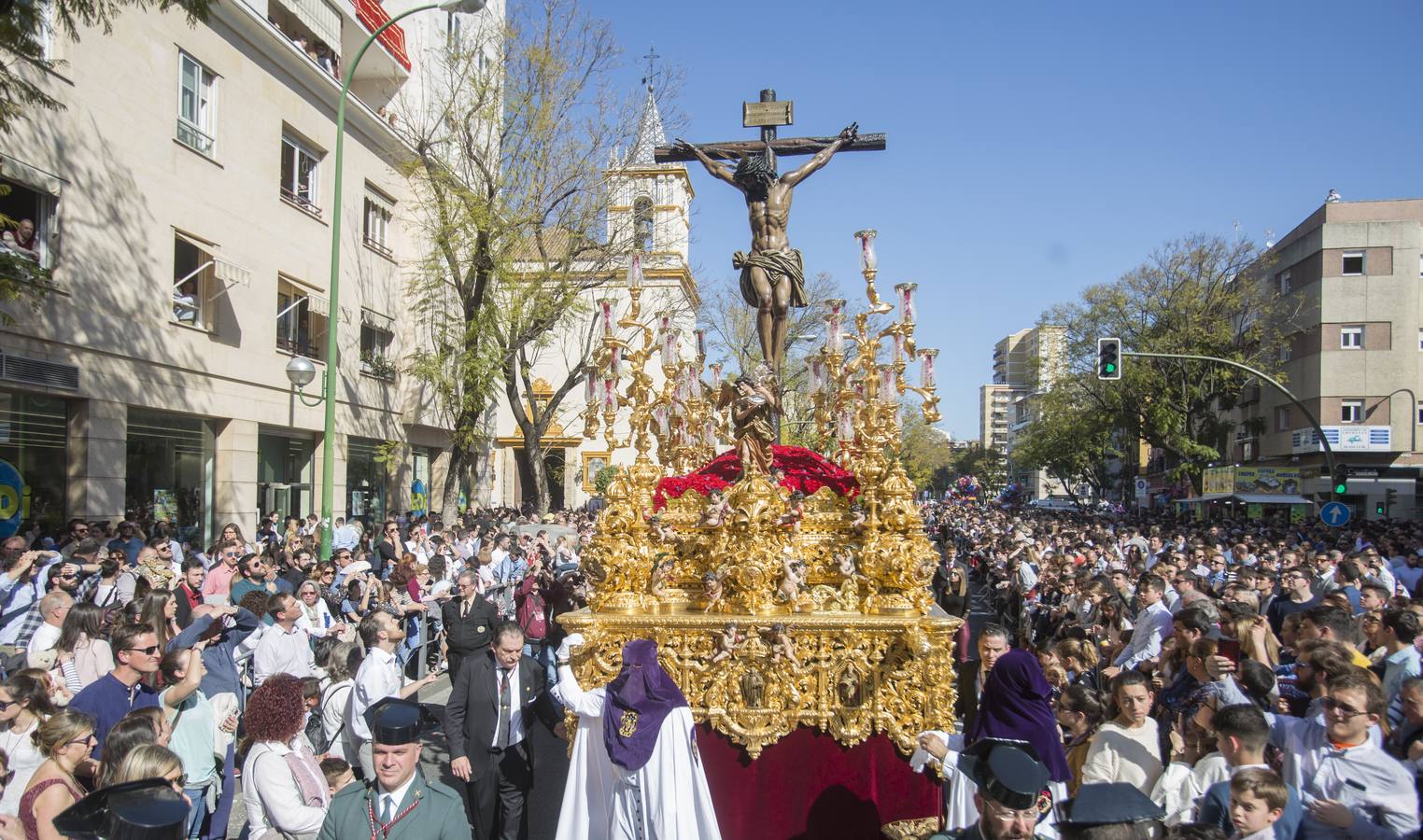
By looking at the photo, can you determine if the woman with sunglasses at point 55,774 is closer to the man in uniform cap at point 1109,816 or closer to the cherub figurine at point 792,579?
the man in uniform cap at point 1109,816

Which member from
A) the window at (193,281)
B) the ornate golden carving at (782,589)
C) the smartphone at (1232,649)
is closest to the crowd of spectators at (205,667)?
the ornate golden carving at (782,589)

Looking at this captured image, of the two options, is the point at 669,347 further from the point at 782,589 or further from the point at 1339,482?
the point at 1339,482

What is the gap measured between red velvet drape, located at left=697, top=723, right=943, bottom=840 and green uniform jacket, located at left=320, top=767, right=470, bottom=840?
3.12 m

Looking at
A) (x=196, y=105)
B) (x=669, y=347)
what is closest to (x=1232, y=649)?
(x=669, y=347)

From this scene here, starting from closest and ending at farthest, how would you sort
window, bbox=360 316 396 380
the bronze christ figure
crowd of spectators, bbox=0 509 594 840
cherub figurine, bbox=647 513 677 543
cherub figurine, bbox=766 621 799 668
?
crowd of spectators, bbox=0 509 594 840 < cherub figurine, bbox=766 621 799 668 < cherub figurine, bbox=647 513 677 543 < the bronze christ figure < window, bbox=360 316 396 380

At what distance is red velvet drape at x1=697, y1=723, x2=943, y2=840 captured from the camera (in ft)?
23.1

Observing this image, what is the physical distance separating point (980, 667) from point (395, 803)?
13.9ft

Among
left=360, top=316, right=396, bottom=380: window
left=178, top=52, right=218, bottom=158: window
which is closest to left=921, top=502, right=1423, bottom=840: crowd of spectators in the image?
left=178, top=52, right=218, bottom=158: window

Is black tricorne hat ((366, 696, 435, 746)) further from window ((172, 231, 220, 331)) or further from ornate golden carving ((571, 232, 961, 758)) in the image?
window ((172, 231, 220, 331))

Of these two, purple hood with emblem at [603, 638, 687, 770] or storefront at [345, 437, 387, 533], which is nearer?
purple hood with emblem at [603, 638, 687, 770]

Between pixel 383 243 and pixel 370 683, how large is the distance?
20990 mm

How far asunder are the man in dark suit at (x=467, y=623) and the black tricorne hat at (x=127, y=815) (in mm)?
5534

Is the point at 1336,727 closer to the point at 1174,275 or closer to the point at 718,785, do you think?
the point at 718,785

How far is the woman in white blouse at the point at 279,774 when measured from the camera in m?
4.86
